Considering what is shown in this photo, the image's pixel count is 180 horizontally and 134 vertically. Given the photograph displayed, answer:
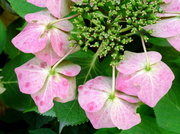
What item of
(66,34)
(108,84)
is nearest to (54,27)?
(66,34)

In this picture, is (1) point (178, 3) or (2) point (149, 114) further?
(2) point (149, 114)

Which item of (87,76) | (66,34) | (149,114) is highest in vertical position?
(66,34)

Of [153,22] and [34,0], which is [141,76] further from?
[34,0]

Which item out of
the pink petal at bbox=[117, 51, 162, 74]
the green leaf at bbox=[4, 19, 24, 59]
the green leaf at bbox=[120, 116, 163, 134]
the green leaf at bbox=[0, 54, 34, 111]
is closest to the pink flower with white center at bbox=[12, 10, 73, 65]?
the pink petal at bbox=[117, 51, 162, 74]

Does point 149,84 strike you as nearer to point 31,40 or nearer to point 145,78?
point 145,78

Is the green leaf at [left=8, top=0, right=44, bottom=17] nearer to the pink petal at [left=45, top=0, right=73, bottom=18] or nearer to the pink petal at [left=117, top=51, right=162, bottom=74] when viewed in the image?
the pink petal at [left=45, top=0, right=73, bottom=18]

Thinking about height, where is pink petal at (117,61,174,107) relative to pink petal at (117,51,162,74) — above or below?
below
